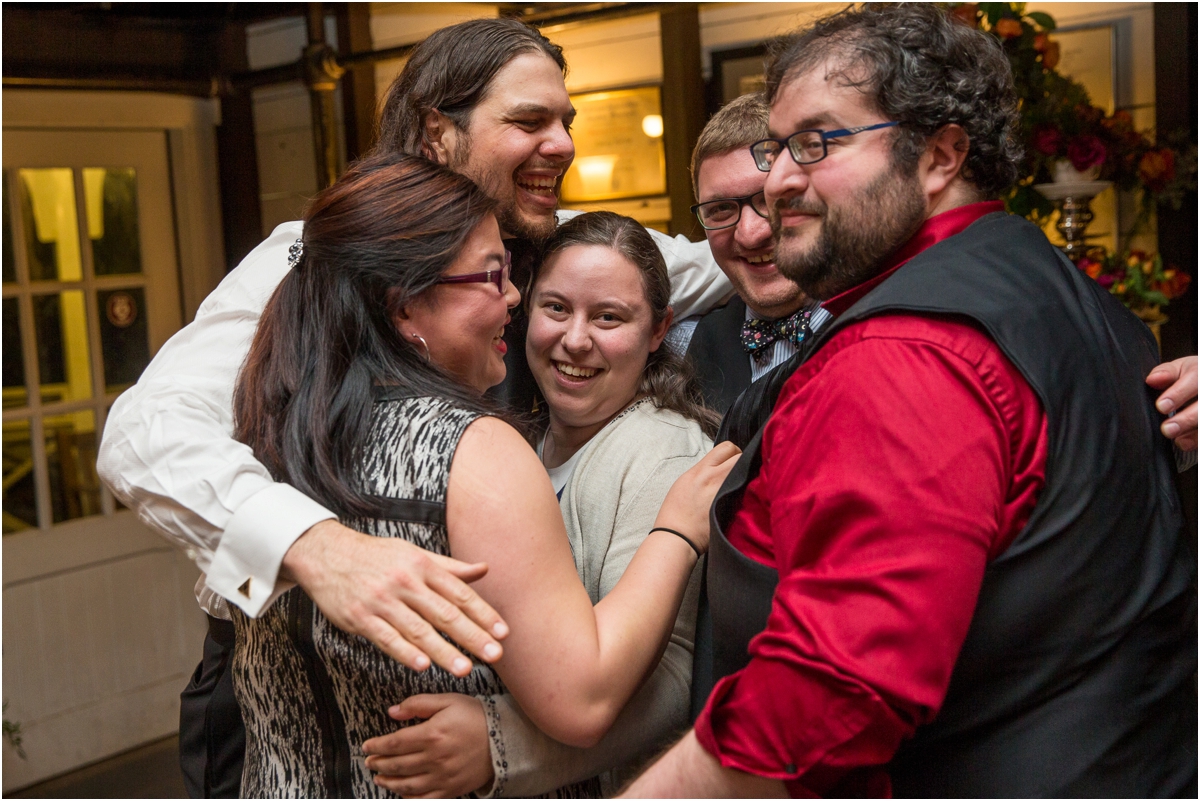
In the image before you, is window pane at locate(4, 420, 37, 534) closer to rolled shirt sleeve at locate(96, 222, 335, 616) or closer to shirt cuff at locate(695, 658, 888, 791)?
rolled shirt sleeve at locate(96, 222, 335, 616)

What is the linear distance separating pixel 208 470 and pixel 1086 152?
102 inches

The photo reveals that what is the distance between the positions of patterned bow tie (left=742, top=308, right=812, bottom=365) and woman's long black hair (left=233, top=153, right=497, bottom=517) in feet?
2.65

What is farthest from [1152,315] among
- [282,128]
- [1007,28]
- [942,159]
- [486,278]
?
[282,128]

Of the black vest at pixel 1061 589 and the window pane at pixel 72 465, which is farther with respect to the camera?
the window pane at pixel 72 465

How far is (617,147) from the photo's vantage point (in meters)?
4.12

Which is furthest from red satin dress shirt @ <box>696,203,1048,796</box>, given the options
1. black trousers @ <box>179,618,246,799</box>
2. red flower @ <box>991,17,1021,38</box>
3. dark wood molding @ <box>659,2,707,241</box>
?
dark wood molding @ <box>659,2,707,241</box>

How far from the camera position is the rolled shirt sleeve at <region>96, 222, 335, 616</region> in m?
1.27

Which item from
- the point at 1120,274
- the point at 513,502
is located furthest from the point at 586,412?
the point at 1120,274

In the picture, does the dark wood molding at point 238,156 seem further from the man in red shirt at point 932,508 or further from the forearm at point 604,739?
the man in red shirt at point 932,508

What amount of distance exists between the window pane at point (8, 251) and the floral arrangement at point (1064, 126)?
3589mm

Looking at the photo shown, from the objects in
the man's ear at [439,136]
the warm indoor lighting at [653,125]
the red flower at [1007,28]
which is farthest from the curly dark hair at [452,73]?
the warm indoor lighting at [653,125]

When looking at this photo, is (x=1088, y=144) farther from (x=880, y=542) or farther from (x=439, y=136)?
(x=880, y=542)

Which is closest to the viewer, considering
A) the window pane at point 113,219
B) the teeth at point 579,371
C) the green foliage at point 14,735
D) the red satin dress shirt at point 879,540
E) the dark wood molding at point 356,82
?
the red satin dress shirt at point 879,540

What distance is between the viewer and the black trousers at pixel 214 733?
6.56 ft
